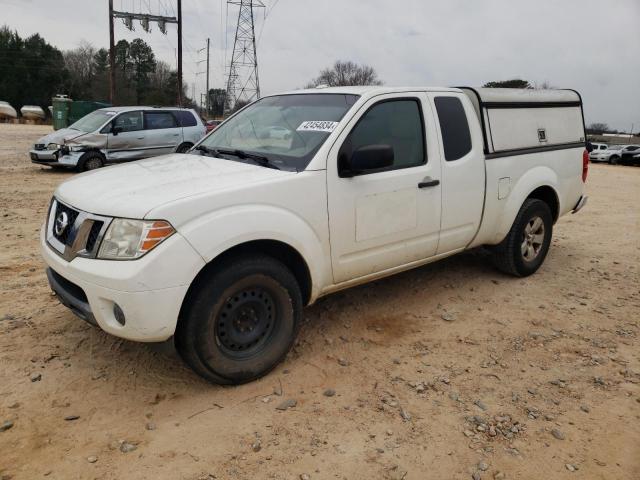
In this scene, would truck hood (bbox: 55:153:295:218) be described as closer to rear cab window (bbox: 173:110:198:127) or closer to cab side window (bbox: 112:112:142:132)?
cab side window (bbox: 112:112:142:132)

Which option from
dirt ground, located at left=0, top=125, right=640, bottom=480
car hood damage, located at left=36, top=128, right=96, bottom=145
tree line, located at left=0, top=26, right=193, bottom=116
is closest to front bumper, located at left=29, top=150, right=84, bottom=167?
car hood damage, located at left=36, top=128, right=96, bottom=145

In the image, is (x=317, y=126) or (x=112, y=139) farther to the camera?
(x=112, y=139)

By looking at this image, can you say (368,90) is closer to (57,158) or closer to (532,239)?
(532,239)

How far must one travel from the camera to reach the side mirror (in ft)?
10.9

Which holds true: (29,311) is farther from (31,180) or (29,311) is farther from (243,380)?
(31,180)

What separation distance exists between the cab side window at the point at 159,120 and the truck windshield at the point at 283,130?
937cm

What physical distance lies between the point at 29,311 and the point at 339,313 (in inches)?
97.7

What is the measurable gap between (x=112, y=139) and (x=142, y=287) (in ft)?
35.7

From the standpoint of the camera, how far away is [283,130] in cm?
377

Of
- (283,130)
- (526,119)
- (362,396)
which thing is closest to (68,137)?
(283,130)

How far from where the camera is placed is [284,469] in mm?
2480

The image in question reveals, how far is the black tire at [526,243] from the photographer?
4930 mm

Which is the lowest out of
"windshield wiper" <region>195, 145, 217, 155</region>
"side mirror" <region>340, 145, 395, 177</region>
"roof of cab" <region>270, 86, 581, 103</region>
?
"side mirror" <region>340, 145, 395, 177</region>

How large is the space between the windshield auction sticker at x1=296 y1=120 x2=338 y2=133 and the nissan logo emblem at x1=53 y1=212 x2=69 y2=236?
1634 mm
